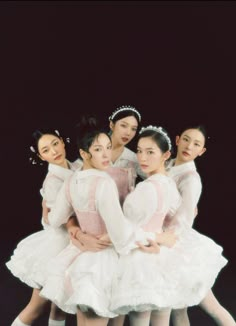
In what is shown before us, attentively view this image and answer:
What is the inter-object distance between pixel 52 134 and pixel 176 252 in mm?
1047

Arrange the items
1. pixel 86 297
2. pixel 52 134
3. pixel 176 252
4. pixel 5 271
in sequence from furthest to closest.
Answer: pixel 5 271 → pixel 52 134 → pixel 176 252 → pixel 86 297

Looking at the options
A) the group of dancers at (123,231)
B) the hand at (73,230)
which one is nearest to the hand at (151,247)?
the group of dancers at (123,231)

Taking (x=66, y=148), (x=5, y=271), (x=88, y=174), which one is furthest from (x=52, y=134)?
(x=5, y=271)

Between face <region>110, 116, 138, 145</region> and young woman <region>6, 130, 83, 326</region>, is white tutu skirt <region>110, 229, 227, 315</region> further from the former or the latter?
face <region>110, 116, 138, 145</region>

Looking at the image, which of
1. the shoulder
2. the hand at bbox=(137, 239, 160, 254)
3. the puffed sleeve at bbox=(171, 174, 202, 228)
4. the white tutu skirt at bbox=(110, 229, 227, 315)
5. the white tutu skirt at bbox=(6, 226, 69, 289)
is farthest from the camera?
the shoulder

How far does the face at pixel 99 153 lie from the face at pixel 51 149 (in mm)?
376

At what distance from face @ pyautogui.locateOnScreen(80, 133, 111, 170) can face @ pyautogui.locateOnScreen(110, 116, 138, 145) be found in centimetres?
38

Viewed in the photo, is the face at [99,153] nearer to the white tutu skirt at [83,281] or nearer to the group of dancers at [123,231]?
the group of dancers at [123,231]

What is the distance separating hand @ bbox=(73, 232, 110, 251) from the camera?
3969 mm

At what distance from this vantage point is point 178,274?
3932 millimetres

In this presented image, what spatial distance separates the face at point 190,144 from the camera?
4.27 metres

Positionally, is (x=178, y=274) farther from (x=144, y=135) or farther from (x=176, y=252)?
(x=144, y=135)

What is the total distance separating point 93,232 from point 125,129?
709 millimetres

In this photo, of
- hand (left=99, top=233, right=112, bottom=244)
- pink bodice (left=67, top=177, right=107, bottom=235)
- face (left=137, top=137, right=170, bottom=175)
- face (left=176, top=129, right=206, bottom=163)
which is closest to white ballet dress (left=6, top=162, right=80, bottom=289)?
pink bodice (left=67, top=177, right=107, bottom=235)
